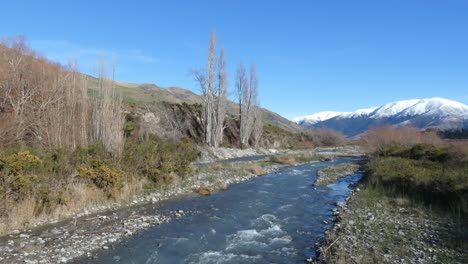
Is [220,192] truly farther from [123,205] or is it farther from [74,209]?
[74,209]

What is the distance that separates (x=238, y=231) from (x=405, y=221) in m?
5.74

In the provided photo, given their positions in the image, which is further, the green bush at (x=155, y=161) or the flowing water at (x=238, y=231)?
the green bush at (x=155, y=161)

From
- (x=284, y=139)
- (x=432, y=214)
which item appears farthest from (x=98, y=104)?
(x=284, y=139)

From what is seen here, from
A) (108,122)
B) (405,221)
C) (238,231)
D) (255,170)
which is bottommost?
(238,231)

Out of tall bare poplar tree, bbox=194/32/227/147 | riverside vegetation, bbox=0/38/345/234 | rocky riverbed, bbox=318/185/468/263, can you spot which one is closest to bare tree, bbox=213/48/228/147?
tall bare poplar tree, bbox=194/32/227/147

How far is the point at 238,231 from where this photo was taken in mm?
11867

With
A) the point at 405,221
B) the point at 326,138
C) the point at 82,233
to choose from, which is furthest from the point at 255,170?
the point at 326,138

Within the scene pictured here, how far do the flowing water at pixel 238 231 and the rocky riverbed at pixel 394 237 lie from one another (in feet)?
2.79

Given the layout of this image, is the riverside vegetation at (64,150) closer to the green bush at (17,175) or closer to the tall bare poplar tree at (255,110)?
the green bush at (17,175)

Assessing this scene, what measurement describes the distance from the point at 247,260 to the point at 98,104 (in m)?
13.2

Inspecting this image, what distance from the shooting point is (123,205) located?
580 inches

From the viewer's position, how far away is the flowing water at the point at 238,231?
30.7ft

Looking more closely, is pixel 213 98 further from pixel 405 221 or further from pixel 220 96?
pixel 405 221

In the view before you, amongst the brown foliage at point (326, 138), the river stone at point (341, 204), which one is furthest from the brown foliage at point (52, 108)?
the brown foliage at point (326, 138)
